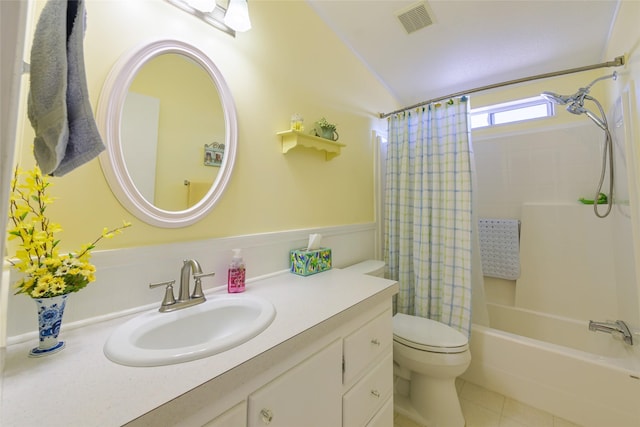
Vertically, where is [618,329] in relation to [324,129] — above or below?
below

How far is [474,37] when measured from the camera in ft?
5.63

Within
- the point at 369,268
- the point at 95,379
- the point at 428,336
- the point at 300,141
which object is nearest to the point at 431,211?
the point at 369,268

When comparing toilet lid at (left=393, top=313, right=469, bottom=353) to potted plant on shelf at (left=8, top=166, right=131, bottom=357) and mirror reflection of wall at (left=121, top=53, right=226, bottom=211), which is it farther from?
potted plant on shelf at (left=8, top=166, right=131, bottom=357)

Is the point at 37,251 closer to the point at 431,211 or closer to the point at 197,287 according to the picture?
the point at 197,287

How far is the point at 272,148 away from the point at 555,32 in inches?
81.5

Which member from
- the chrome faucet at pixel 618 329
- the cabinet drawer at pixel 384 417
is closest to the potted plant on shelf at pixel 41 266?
the cabinet drawer at pixel 384 417

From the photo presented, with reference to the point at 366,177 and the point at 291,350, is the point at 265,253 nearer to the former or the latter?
the point at 291,350

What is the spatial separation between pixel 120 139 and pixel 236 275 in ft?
2.05

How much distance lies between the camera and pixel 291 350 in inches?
26.9

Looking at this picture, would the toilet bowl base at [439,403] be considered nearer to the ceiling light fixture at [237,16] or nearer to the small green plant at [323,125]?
the small green plant at [323,125]

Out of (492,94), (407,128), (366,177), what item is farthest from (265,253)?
(492,94)

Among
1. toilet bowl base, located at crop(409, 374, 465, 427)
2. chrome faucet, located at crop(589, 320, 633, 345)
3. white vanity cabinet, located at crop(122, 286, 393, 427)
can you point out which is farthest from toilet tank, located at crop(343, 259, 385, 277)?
chrome faucet, located at crop(589, 320, 633, 345)

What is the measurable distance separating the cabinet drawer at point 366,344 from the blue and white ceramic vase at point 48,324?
2.68ft


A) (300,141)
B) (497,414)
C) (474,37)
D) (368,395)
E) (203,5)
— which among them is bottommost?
(497,414)
